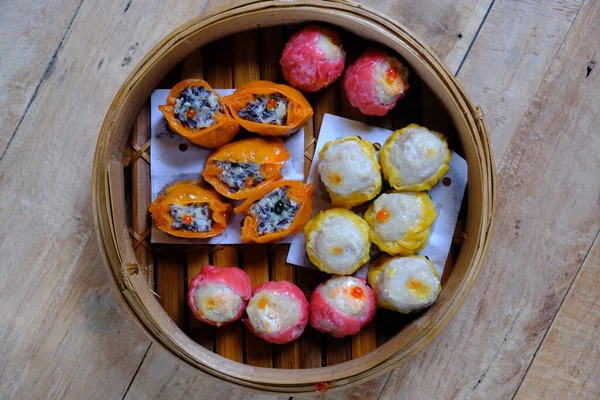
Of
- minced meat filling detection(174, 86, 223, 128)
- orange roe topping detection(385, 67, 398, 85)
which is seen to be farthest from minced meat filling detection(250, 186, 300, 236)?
orange roe topping detection(385, 67, 398, 85)

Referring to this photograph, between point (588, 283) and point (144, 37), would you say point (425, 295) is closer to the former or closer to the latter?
point (588, 283)

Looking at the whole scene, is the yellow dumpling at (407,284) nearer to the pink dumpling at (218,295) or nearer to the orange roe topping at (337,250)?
the orange roe topping at (337,250)

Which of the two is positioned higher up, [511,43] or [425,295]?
[511,43]

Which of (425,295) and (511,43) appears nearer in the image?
(425,295)

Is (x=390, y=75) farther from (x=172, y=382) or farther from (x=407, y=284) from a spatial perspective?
(x=172, y=382)

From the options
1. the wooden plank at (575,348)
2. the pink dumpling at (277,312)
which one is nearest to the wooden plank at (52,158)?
the pink dumpling at (277,312)

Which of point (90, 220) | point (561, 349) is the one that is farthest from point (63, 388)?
point (561, 349)

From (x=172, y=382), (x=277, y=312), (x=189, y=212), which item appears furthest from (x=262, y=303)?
(x=172, y=382)
